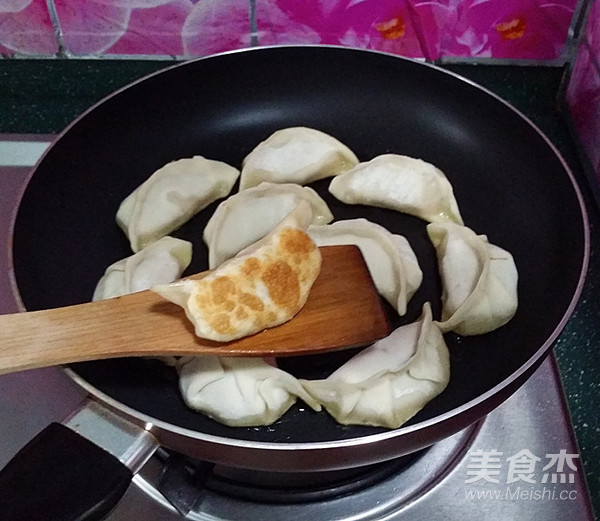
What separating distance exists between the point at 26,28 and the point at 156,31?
20cm

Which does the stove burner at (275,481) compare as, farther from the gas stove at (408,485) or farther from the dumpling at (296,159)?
the dumpling at (296,159)

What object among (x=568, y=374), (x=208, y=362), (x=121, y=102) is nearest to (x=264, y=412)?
(x=208, y=362)

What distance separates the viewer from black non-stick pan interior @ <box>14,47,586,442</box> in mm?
703

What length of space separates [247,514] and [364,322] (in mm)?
226

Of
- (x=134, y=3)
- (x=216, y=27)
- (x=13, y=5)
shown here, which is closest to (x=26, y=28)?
(x=13, y=5)

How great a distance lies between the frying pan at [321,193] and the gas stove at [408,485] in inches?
2.0

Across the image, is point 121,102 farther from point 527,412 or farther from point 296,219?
point 527,412

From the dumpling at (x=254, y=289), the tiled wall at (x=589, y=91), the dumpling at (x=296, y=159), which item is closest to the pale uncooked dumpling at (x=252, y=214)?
the dumpling at (x=296, y=159)

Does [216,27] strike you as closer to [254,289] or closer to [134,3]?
[134,3]

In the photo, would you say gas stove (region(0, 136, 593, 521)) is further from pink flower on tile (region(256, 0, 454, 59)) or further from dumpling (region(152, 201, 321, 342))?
pink flower on tile (region(256, 0, 454, 59))

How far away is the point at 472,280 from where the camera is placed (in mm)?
766

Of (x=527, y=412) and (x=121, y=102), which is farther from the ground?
(x=121, y=102)

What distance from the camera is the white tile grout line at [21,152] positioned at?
0.99m

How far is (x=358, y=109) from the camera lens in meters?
0.97
